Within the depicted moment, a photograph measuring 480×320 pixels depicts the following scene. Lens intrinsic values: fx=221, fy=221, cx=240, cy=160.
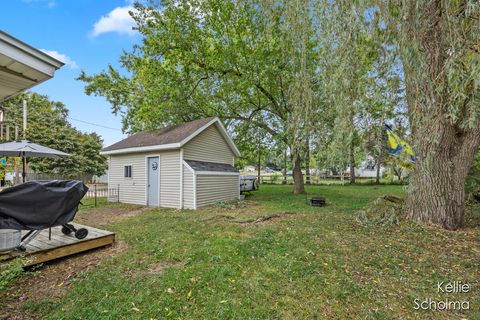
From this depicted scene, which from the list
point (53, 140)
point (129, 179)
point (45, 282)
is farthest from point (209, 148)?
point (53, 140)

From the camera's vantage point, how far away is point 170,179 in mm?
9180

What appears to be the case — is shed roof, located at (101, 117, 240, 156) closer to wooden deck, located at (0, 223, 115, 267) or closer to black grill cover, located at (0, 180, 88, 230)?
wooden deck, located at (0, 223, 115, 267)

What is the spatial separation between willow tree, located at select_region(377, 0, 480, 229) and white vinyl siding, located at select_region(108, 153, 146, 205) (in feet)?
31.6

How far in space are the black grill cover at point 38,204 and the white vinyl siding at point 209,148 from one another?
5.16 m

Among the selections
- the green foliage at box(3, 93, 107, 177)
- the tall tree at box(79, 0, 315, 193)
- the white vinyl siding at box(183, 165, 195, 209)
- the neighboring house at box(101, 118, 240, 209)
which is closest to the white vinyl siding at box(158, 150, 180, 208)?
the neighboring house at box(101, 118, 240, 209)

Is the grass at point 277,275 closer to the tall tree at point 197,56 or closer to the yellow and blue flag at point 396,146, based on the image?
the yellow and blue flag at point 396,146

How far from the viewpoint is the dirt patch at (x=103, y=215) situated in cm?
671

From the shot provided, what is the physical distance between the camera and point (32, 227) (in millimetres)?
3500

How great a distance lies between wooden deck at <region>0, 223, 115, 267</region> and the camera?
346cm

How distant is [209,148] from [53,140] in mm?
19326

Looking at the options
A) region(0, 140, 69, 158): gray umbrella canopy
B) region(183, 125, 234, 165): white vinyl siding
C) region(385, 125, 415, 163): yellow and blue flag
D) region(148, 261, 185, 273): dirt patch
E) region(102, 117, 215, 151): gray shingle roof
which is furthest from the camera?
region(183, 125, 234, 165): white vinyl siding

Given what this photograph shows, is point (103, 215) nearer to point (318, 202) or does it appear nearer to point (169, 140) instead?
point (169, 140)

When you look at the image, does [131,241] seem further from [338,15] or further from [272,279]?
[338,15]

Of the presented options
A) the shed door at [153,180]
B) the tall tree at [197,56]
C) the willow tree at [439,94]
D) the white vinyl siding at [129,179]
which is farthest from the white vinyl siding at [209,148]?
the willow tree at [439,94]
